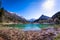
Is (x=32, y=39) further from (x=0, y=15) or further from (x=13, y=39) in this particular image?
(x=0, y=15)

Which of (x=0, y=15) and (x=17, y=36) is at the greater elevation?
(x=0, y=15)

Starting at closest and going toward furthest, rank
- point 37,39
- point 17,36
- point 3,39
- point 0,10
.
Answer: point 3,39
point 17,36
point 37,39
point 0,10

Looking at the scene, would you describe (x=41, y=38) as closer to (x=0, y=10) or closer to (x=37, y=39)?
(x=37, y=39)

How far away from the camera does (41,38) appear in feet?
53.6

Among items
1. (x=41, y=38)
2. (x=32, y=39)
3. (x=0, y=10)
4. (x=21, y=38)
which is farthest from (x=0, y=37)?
(x=0, y=10)

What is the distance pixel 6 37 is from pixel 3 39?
543 millimetres

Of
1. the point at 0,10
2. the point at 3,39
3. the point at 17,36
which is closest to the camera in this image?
the point at 3,39

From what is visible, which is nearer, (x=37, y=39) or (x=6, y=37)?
(x=6, y=37)

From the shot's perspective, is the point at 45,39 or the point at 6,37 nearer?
the point at 6,37

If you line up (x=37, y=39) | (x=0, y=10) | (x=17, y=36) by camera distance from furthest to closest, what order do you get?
(x=0, y=10), (x=37, y=39), (x=17, y=36)

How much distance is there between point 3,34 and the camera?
14.8 m

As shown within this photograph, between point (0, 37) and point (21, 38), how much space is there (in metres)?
2.46

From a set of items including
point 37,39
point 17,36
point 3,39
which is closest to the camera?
point 3,39

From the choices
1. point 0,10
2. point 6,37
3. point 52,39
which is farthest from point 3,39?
point 0,10
